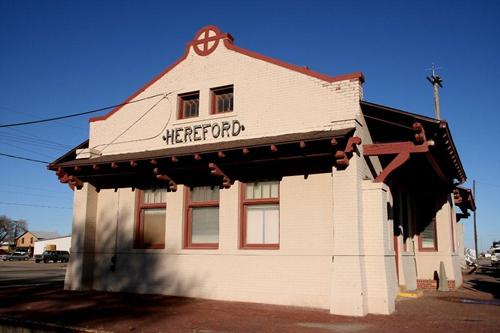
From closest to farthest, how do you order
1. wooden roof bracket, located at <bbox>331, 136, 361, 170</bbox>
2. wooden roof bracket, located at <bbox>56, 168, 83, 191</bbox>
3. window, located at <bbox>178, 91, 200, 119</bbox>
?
wooden roof bracket, located at <bbox>331, 136, 361, 170</bbox>, window, located at <bbox>178, 91, 200, 119</bbox>, wooden roof bracket, located at <bbox>56, 168, 83, 191</bbox>

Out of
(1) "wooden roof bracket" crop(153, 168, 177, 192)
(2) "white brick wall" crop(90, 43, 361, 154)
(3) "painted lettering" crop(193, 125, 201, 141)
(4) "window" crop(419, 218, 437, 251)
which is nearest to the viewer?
(2) "white brick wall" crop(90, 43, 361, 154)

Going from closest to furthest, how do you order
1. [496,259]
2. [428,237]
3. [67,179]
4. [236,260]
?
[236,260]
[67,179]
[428,237]
[496,259]

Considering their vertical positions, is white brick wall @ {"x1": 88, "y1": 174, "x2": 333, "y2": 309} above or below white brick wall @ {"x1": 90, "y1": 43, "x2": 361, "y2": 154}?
below


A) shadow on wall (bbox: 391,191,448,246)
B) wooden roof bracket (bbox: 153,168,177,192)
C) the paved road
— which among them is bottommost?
the paved road

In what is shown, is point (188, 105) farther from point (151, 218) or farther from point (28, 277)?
point (28, 277)

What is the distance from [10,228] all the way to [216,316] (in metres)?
131

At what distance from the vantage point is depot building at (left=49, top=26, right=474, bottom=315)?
11312 millimetres

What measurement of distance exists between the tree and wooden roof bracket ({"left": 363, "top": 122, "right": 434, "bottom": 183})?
129 meters

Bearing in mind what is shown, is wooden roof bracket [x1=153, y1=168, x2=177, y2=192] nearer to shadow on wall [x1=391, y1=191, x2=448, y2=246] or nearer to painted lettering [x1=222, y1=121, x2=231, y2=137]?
painted lettering [x1=222, y1=121, x2=231, y2=137]

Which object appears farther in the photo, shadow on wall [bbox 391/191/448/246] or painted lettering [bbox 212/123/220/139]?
shadow on wall [bbox 391/191/448/246]

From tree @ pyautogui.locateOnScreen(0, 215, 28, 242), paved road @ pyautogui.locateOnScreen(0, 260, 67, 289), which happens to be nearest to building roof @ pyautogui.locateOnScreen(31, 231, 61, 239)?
tree @ pyautogui.locateOnScreen(0, 215, 28, 242)

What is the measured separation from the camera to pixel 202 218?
45.1 feet

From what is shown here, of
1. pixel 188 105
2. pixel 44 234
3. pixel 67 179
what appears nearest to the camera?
pixel 188 105

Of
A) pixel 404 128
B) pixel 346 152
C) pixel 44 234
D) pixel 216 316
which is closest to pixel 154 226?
pixel 216 316
